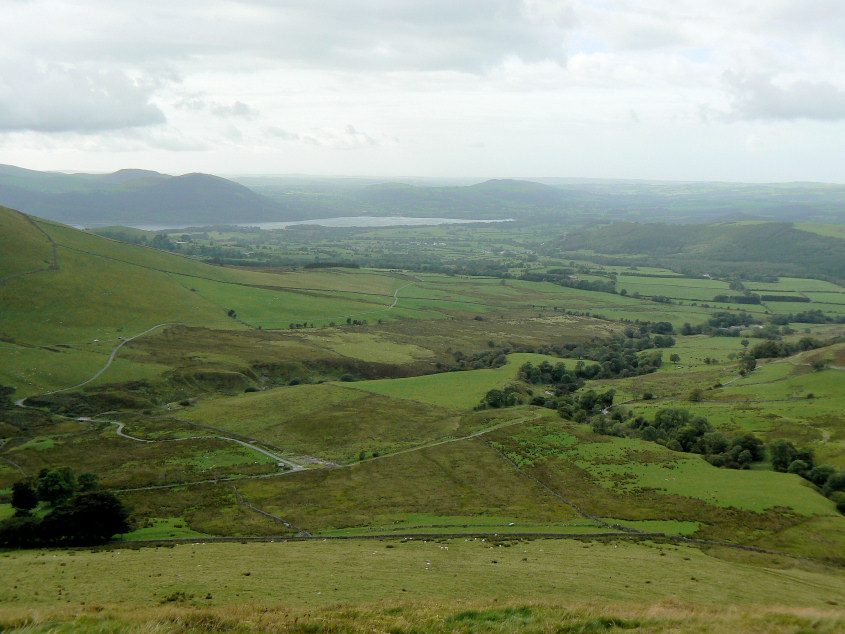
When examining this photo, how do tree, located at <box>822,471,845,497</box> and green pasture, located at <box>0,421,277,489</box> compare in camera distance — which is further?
green pasture, located at <box>0,421,277,489</box>

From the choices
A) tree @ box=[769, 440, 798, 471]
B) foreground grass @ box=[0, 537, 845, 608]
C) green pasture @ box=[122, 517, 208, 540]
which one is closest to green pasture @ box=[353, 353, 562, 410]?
tree @ box=[769, 440, 798, 471]

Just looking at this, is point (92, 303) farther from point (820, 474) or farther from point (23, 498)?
point (820, 474)

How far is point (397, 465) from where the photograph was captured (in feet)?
220

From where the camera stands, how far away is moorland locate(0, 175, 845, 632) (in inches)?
1115

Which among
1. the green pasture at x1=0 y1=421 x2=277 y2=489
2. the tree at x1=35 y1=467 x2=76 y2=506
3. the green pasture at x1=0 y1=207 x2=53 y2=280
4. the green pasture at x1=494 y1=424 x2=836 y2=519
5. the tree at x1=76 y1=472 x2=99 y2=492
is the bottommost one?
the green pasture at x1=0 y1=421 x2=277 y2=489

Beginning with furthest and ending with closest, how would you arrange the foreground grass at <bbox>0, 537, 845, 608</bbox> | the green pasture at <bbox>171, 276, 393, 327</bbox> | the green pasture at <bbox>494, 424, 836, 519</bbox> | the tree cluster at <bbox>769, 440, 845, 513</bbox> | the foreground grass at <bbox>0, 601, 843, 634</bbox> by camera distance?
the green pasture at <bbox>171, 276, 393, 327</bbox>, the tree cluster at <bbox>769, 440, 845, 513</bbox>, the green pasture at <bbox>494, 424, 836, 519</bbox>, the foreground grass at <bbox>0, 537, 845, 608</bbox>, the foreground grass at <bbox>0, 601, 843, 634</bbox>

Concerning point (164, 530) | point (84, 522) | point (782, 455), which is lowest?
point (782, 455)

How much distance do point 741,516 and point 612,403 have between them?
50.3 metres

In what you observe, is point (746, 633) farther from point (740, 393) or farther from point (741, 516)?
point (740, 393)

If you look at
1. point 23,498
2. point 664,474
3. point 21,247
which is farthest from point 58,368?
point 664,474

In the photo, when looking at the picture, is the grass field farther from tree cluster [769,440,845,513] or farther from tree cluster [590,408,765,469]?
tree cluster [590,408,765,469]

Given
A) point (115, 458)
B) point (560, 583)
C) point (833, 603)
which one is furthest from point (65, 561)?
point (833, 603)

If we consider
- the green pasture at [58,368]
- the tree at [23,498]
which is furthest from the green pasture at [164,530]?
the green pasture at [58,368]

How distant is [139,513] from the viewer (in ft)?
175
